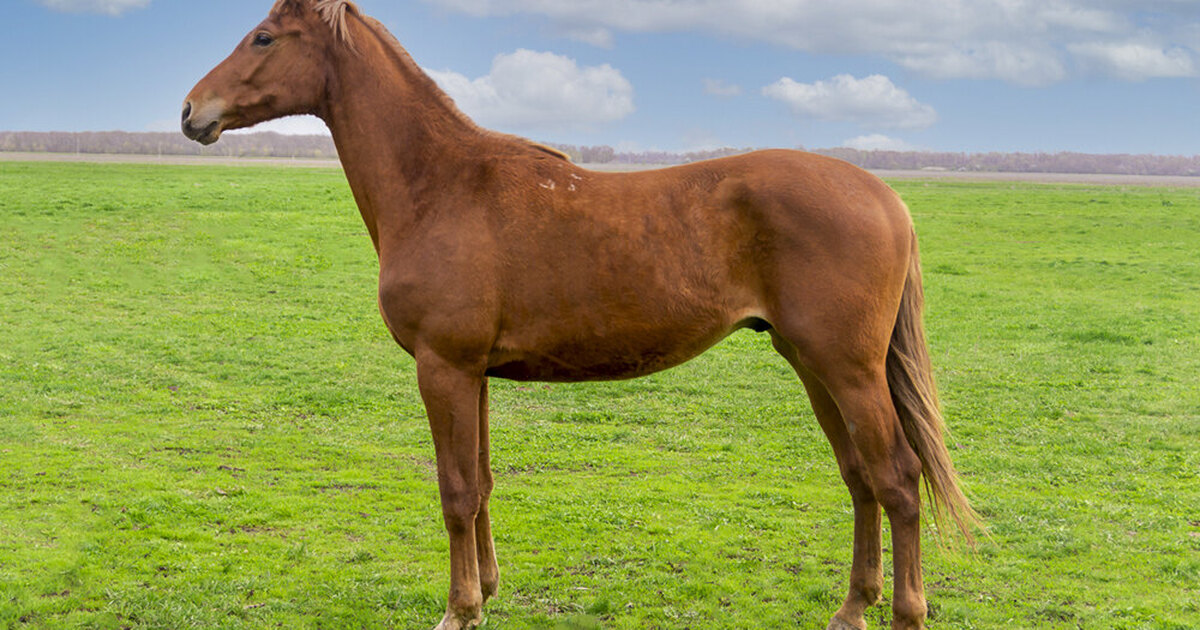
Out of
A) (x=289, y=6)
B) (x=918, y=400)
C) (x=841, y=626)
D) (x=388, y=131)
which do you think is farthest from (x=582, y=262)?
(x=841, y=626)

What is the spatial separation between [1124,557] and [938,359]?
7.58 meters

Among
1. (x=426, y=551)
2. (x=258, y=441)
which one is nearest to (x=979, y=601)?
(x=426, y=551)

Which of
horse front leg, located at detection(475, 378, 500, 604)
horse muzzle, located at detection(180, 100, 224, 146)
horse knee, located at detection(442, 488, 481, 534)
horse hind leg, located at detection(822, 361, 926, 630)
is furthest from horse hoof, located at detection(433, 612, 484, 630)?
horse muzzle, located at detection(180, 100, 224, 146)

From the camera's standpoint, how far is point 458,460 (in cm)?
454

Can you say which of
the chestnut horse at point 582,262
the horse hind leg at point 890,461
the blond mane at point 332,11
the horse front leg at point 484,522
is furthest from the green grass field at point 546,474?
the blond mane at point 332,11

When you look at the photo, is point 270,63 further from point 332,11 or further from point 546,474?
point 546,474

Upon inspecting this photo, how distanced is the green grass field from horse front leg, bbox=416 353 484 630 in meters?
0.40

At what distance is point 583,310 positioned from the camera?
14.5 feet

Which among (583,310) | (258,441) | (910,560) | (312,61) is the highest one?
(312,61)

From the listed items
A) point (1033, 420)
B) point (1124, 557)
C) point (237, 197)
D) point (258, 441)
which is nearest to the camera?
point (1124, 557)

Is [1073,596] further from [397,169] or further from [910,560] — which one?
[397,169]

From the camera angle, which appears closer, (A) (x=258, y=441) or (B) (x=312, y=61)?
(B) (x=312, y=61)

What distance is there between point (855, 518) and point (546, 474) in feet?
12.9

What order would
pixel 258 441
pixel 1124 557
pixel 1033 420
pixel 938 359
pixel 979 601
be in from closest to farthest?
1. pixel 979 601
2. pixel 1124 557
3. pixel 258 441
4. pixel 1033 420
5. pixel 938 359
